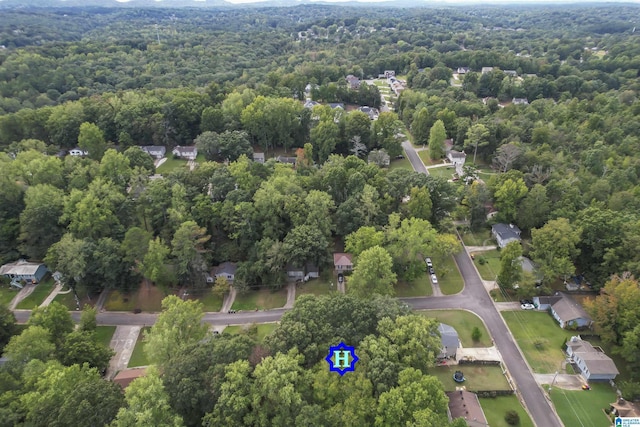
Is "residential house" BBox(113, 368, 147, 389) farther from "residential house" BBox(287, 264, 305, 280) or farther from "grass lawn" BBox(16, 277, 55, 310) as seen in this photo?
"residential house" BBox(287, 264, 305, 280)

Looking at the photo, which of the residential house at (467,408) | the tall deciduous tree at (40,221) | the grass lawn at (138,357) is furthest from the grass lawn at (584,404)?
the tall deciduous tree at (40,221)

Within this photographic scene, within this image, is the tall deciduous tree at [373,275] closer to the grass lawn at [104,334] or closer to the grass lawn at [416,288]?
the grass lawn at [416,288]

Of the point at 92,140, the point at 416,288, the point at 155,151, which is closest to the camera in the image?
the point at 416,288

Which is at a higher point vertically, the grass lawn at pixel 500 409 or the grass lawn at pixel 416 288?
the grass lawn at pixel 500 409

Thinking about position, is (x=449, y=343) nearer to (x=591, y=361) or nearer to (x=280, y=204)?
(x=591, y=361)

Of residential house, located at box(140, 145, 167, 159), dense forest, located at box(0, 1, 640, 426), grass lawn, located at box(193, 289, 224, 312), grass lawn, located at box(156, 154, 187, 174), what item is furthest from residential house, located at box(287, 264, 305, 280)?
residential house, located at box(140, 145, 167, 159)

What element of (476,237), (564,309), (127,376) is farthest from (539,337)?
(127,376)

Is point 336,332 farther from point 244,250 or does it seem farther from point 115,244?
point 115,244
